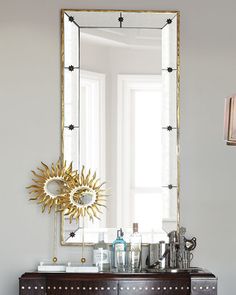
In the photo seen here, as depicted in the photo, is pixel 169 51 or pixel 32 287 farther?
pixel 169 51

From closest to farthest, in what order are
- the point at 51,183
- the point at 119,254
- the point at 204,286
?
the point at 204,286, the point at 119,254, the point at 51,183

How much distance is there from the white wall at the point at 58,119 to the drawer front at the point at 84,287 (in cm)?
33

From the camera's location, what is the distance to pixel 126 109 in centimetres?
425

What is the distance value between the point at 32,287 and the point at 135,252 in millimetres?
624

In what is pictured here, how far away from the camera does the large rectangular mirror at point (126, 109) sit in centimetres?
419

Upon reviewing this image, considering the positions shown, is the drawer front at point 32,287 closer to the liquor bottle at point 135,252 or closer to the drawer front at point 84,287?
the drawer front at point 84,287

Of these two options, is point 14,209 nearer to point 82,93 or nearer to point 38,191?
point 38,191

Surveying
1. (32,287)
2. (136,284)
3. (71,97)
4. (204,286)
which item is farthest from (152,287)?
(71,97)

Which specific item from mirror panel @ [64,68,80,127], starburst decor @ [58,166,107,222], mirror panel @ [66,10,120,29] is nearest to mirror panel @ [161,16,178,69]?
mirror panel @ [66,10,120,29]

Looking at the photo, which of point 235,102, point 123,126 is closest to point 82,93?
point 123,126

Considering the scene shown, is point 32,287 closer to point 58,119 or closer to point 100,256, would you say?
point 100,256

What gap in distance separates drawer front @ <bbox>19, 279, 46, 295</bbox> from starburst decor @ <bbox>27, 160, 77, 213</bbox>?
463 mm

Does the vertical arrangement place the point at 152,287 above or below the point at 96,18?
below

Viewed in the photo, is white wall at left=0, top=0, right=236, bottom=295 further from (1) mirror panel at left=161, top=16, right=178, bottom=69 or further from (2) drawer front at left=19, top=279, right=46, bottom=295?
(2) drawer front at left=19, top=279, right=46, bottom=295
